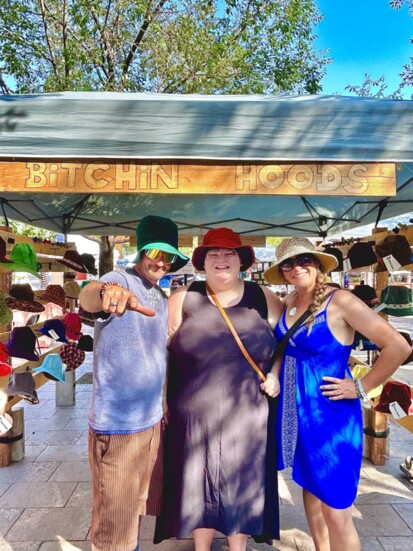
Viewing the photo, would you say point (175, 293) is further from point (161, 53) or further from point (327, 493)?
point (161, 53)

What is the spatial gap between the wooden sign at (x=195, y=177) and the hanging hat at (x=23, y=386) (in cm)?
144

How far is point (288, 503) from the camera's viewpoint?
2.97m

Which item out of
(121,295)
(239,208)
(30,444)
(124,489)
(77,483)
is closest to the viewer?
(121,295)

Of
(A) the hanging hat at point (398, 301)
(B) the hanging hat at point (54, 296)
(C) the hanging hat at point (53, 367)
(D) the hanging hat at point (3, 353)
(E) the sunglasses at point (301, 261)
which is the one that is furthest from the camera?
(B) the hanging hat at point (54, 296)

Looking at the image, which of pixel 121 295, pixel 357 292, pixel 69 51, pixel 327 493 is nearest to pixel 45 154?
pixel 121 295

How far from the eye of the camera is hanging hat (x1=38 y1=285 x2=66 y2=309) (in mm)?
3482

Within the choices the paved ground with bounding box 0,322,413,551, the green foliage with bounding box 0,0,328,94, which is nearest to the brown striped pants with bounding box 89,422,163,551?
the paved ground with bounding box 0,322,413,551

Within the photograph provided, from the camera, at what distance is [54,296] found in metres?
3.52

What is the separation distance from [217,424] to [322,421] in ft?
1.75

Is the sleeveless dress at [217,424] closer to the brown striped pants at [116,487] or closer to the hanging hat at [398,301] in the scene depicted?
the brown striped pants at [116,487]

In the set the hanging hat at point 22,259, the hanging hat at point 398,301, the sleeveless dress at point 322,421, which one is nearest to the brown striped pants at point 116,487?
the sleeveless dress at point 322,421

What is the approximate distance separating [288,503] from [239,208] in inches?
116

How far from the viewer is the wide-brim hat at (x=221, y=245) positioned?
2127 mm

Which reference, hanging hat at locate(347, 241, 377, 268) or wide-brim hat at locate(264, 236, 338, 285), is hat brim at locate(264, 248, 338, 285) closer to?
wide-brim hat at locate(264, 236, 338, 285)
